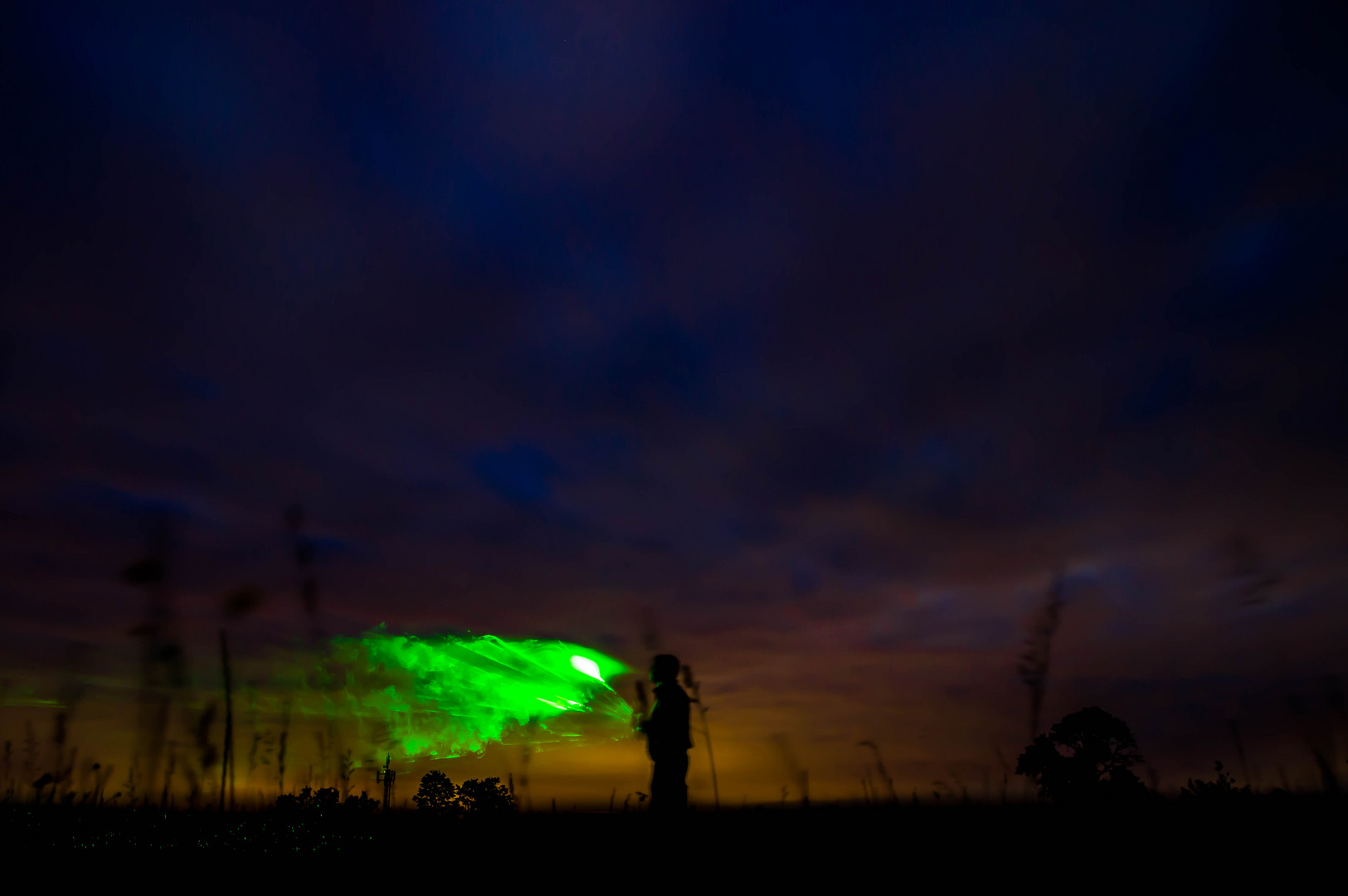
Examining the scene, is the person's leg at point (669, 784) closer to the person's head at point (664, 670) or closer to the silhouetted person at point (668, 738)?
the silhouetted person at point (668, 738)

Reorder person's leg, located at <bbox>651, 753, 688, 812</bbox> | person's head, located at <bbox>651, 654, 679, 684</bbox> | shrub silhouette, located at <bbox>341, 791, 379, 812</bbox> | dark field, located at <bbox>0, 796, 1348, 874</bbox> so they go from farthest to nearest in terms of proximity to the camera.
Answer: shrub silhouette, located at <bbox>341, 791, 379, 812</bbox>
person's head, located at <bbox>651, 654, 679, 684</bbox>
person's leg, located at <bbox>651, 753, 688, 812</bbox>
dark field, located at <bbox>0, 796, 1348, 874</bbox>

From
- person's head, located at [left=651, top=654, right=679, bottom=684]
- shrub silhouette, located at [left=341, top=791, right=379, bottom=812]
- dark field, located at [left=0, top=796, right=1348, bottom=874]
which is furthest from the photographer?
shrub silhouette, located at [left=341, top=791, right=379, bottom=812]

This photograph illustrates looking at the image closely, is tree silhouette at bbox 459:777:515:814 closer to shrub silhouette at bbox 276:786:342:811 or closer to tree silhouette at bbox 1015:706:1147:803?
shrub silhouette at bbox 276:786:342:811

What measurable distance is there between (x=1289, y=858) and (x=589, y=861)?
12.8m

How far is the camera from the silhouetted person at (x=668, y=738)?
53.0 ft

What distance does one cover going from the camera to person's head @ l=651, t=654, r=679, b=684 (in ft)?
56.4

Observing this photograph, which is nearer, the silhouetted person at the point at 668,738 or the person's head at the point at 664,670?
the silhouetted person at the point at 668,738

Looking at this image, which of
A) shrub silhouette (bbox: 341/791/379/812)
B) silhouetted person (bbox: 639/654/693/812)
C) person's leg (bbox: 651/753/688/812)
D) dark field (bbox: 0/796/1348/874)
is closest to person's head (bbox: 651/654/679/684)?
silhouetted person (bbox: 639/654/693/812)

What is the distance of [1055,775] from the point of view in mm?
38750

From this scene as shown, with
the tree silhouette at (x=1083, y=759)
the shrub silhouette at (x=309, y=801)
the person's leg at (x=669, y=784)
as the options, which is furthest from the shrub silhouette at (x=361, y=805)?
the tree silhouette at (x=1083, y=759)

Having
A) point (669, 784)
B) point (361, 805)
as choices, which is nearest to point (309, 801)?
point (361, 805)

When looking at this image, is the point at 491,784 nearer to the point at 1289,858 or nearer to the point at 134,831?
the point at 134,831

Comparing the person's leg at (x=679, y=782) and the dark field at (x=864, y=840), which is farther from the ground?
the person's leg at (x=679, y=782)

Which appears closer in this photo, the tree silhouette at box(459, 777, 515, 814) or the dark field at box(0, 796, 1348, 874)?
the dark field at box(0, 796, 1348, 874)
